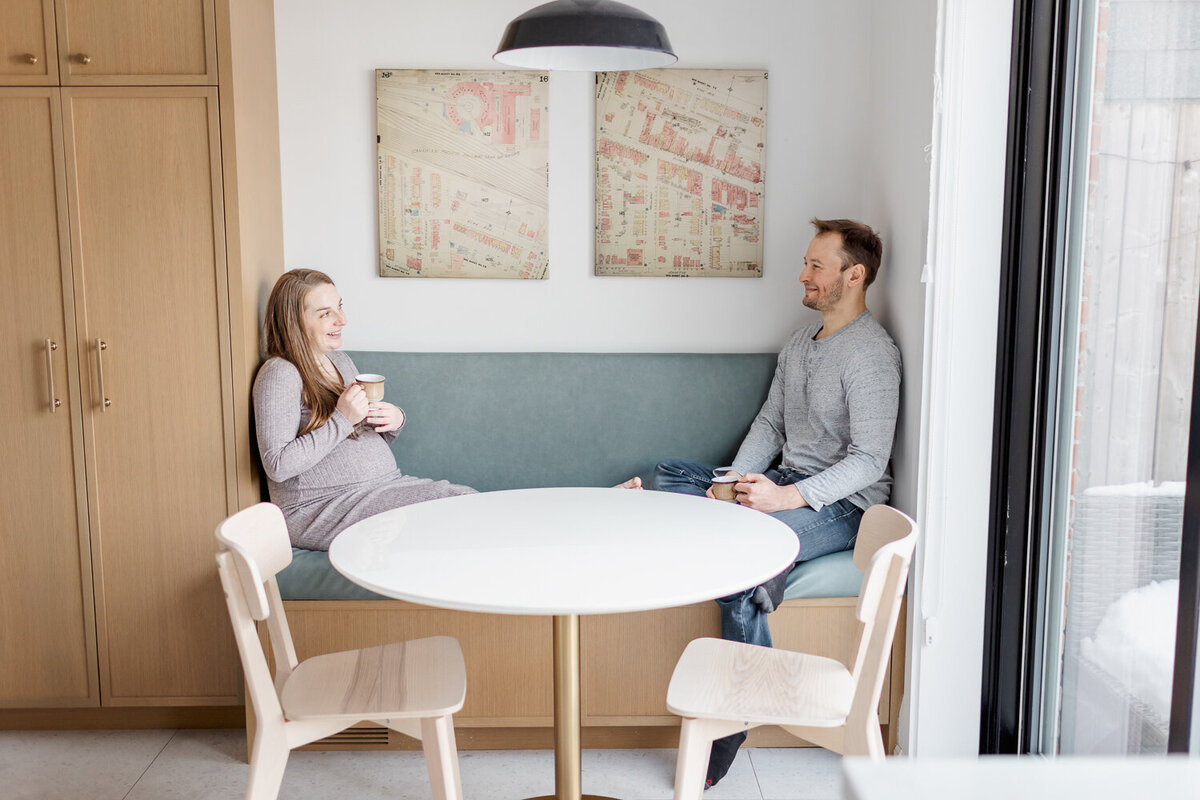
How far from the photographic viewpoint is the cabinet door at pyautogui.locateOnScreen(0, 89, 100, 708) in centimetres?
260

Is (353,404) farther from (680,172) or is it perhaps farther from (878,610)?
(878,610)

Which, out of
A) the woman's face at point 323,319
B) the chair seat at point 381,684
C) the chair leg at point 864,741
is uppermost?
the woman's face at point 323,319

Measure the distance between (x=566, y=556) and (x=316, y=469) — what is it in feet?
3.86

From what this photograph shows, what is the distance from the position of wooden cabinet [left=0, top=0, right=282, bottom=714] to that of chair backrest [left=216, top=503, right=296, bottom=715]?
28.9 inches

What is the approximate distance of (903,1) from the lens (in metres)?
2.75

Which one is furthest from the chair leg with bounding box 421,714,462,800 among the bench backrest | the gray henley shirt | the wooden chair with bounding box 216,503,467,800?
the bench backrest

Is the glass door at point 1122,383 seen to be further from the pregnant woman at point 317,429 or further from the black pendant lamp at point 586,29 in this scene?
the pregnant woman at point 317,429

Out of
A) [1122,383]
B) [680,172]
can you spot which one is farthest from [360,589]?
[1122,383]

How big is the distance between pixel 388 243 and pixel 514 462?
838mm

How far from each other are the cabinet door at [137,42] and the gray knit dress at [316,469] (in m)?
0.82

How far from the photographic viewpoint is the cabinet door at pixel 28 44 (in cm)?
256

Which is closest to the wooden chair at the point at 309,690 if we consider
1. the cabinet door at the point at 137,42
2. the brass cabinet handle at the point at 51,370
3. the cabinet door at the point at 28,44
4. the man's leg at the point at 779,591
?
the man's leg at the point at 779,591

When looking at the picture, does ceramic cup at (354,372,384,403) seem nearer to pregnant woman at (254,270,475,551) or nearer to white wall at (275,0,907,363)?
pregnant woman at (254,270,475,551)

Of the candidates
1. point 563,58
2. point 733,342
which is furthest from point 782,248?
point 563,58
